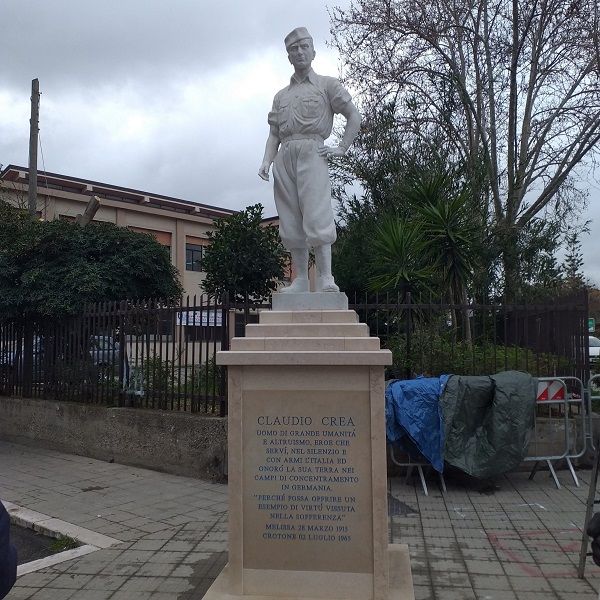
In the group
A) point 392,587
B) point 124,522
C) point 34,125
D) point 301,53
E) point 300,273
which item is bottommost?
point 124,522

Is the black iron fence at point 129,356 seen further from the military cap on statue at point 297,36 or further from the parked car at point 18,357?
the military cap on statue at point 297,36

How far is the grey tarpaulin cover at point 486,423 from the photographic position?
22.7 ft

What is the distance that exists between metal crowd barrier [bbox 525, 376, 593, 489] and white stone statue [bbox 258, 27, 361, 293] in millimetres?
3995

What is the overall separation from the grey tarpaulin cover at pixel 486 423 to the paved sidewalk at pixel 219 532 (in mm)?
406

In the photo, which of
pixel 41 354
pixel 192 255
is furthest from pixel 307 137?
pixel 192 255

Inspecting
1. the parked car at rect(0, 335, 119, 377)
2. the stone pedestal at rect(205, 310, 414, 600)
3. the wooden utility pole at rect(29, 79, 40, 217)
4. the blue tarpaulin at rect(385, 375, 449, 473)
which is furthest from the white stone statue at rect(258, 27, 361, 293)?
the wooden utility pole at rect(29, 79, 40, 217)

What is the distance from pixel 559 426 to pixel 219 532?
452 cm

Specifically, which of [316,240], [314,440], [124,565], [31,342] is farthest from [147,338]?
[314,440]

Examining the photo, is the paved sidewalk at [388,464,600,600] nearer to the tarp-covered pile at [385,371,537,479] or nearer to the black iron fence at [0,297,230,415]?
the tarp-covered pile at [385,371,537,479]

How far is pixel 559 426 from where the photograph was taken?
307 inches

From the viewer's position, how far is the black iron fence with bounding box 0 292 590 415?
8055mm

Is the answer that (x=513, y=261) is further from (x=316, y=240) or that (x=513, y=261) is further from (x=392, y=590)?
(x=392, y=590)

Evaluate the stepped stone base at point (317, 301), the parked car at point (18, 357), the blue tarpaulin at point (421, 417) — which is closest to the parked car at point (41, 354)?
the parked car at point (18, 357)

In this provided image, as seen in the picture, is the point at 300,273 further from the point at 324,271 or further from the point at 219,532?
the point at 219,532
